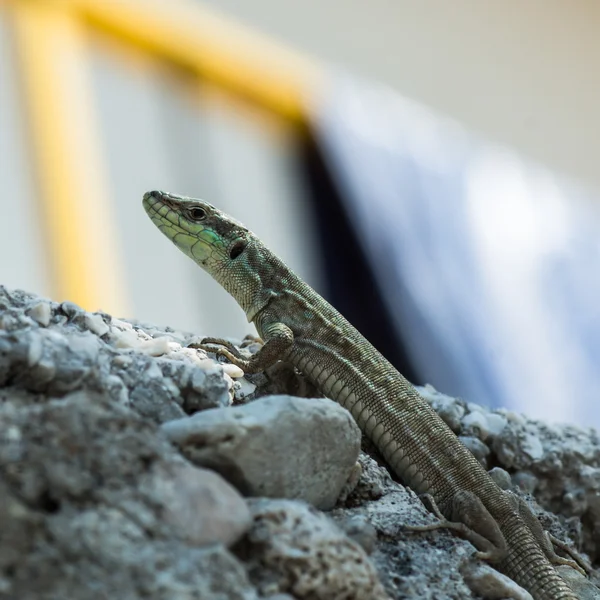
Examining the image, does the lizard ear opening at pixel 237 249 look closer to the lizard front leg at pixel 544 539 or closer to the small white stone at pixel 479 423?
the small white stone at pixel 479 423

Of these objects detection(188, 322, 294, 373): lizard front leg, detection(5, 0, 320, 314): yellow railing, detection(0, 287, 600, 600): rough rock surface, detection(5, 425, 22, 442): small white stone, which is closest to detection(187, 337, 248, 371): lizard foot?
detection(188, 322, 294, 373): lizard front leg

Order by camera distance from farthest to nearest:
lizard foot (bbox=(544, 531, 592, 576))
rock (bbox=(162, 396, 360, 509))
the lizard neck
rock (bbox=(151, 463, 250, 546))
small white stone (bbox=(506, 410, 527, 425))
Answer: small white stone (bbox=(506, 410, 527, 425)) → the lizard neck → lizard foot (bbox=(544, 531, 592, 576)) → rock (bbox=(162, 396, 360, 509)) → rock (bbox=(151, 463, 250, 546))

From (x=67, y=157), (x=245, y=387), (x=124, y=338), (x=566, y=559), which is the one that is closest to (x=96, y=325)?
(x=124, y=338)

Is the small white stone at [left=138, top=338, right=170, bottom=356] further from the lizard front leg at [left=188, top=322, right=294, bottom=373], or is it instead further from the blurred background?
the blurred background

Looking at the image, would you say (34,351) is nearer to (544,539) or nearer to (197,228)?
(197,228)

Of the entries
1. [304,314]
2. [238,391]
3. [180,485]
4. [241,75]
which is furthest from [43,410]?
[241,75]

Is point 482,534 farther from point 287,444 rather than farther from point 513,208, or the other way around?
point 513,208
